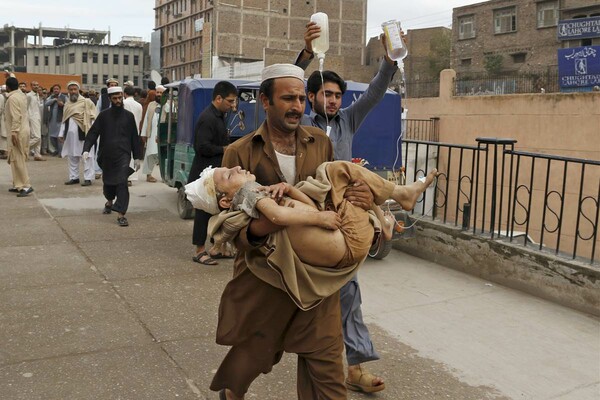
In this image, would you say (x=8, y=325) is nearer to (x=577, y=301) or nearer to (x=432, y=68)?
(x=577, y=301)

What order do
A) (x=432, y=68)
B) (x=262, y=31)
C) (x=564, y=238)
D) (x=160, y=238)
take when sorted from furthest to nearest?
(x=262, y=31), (x=432, y=68), (x=564, y=238), (x=160, y=238)

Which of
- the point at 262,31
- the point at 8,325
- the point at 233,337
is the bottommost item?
the point at 8,325

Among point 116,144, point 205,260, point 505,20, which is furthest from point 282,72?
point 505,20

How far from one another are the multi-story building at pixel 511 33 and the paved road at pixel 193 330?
121 feet

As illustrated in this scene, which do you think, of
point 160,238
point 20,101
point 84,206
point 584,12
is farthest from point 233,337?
point 584,12

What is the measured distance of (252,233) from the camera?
8.61ft

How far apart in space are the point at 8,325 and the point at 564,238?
1510 cm

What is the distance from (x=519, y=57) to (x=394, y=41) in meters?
43.8

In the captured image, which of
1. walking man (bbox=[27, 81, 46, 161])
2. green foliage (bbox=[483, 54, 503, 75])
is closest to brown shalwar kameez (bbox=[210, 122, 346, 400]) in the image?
walking man (bbox=[27, 81, 46, 161])

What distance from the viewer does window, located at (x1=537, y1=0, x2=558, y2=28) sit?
41.2 metres

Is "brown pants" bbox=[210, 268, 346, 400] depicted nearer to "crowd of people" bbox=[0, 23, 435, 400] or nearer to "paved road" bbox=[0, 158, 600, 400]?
"crowd of people" bbox=[0, 23, 435, 400]

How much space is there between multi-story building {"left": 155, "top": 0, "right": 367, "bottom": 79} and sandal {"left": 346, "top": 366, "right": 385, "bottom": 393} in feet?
225

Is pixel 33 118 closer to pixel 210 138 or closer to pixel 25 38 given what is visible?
pixel 210 138

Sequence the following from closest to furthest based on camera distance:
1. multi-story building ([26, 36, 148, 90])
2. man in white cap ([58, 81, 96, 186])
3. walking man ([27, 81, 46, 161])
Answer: man in white cap ([58, 81, 96, 186]) < walking man ([27, 81, 46, 161]) < multi-story building ([26, 36, 148, 90])
